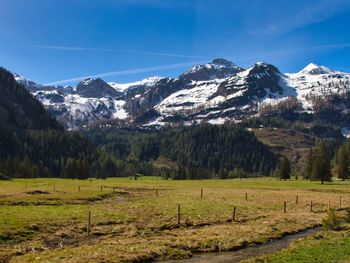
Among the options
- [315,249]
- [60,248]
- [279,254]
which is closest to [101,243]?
[60,248]

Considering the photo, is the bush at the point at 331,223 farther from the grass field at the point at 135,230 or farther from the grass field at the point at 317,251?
the grass field at the point at 317,251

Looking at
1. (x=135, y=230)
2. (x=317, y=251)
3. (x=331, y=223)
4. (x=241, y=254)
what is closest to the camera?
(x=317, y=251)

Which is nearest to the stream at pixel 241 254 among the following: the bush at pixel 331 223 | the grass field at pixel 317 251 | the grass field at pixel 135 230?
the grass field at pixel 135 230

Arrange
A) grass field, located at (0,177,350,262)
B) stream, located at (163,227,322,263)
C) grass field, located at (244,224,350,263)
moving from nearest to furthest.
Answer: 1. grass field, located at (244,224,350,263)
2. stream, located at (163,227,322,263)
3. grass field, located at (0,177,350,262)

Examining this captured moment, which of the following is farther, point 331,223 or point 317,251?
point 331,223

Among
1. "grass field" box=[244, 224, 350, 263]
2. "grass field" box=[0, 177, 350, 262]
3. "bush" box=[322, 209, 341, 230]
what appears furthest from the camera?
"bush" box=[322, 209, 341, 230]

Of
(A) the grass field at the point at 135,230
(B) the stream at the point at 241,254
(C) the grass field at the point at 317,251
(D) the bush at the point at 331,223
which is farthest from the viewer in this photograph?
(D) the bush at the point at 331,223

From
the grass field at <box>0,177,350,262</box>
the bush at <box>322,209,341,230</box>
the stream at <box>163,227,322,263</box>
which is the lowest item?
the stream at <box>163,227,322,263</box>

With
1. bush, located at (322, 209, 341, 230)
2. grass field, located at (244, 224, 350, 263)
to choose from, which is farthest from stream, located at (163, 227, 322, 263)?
bush, located at (322, 209, 341, 230)

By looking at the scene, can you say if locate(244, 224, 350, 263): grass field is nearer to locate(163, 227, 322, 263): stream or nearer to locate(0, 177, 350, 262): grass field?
locate(163, 227, 322, 263): stream

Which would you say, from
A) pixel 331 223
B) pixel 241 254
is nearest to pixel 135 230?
pixel 241 254

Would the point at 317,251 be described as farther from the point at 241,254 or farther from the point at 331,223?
the point at 331,223

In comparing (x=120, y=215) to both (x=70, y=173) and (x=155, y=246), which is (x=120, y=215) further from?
(x=70, y=173)

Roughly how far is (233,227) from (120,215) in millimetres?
13797
